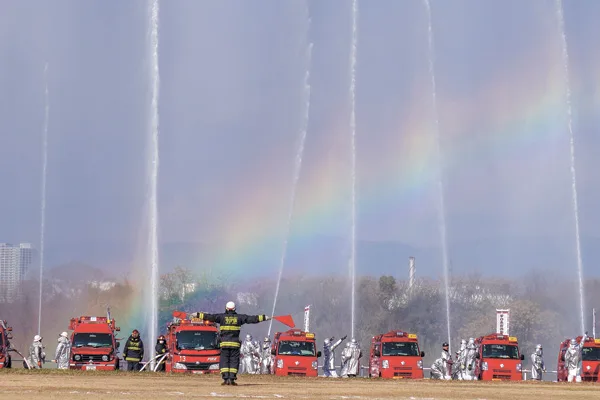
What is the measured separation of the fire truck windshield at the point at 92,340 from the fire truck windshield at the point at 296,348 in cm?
902

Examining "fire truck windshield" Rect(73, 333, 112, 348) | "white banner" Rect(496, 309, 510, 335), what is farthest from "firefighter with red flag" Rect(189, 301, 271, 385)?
"white banner" Rect(496, 309, 510, 335)

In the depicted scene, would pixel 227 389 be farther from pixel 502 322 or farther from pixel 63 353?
pixel 502 322

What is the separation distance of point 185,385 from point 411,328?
119479 millimetres

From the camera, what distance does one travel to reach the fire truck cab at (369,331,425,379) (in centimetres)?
5922

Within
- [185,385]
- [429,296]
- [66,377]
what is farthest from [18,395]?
[429,296]

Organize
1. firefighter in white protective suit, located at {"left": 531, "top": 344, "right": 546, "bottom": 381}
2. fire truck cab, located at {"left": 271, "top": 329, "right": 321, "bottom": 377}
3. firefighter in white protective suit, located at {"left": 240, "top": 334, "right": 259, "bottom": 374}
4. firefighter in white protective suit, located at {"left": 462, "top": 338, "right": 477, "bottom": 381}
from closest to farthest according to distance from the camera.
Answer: fire truck cab, located at {"left": 271, "top": 329, "right": 321, "bottom": 377}
firefighter in white protective suit, located at {"left": 462, "top": 338, "right": 477, "bottom": 381}
firefighter in white protective suit, located at {"left": 531, "top": 344, "right": 546, "bottom": 381}
firefighter in white protective suit, located at {"left": 240, "top": 334, "right": 259, "bottom": 374}

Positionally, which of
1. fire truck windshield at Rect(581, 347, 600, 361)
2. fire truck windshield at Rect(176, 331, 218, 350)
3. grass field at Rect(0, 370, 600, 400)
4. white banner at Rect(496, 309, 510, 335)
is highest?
white banner at Rect(496, 309, 510, 335)

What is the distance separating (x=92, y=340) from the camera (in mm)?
60438

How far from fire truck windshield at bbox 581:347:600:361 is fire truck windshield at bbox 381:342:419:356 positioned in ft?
28.2

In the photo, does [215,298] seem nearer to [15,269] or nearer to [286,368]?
[15,269]

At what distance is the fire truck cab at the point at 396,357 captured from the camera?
5922cm

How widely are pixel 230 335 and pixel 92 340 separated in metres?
24.4

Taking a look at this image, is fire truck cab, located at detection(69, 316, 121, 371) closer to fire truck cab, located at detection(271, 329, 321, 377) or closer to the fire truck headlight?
the fire truck headlight

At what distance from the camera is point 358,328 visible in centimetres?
15475
